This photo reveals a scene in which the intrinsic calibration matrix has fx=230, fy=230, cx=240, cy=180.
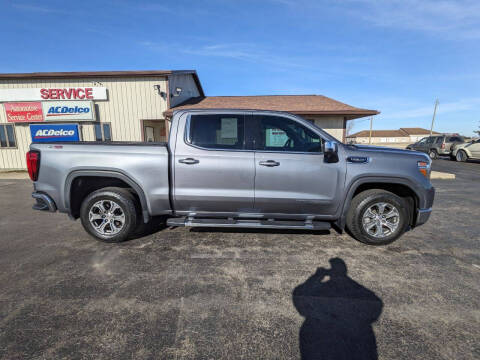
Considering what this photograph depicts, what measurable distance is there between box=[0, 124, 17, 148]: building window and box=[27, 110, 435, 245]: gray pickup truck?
528 inches

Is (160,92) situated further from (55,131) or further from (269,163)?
(269,163)

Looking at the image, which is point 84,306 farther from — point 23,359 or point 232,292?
point 232,292

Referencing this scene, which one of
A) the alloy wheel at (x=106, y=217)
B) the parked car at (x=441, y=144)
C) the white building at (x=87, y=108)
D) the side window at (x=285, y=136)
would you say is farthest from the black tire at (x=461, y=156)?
the alloy wheel at (x=106, y=217)

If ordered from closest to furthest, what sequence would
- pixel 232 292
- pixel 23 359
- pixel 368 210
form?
1. pixel 23 359
2. pixel 232 292
3. pixel 368 210

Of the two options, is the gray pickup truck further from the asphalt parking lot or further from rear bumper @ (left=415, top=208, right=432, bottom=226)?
the asphalt parking lot

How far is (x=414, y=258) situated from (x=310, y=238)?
142cm

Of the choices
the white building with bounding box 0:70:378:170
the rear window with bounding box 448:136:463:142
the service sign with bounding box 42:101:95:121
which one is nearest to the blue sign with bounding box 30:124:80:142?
the white building with bounding box 0:70:378:170

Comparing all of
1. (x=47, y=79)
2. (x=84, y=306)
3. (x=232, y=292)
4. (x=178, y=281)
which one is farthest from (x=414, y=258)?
(x=47, y=79)

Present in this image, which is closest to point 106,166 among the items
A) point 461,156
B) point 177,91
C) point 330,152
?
point 330,152

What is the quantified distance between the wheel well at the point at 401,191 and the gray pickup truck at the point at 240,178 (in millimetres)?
25

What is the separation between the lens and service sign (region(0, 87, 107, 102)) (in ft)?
39.9

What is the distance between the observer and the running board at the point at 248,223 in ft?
10.9

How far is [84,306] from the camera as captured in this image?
2.25 meters

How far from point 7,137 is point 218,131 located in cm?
1566
